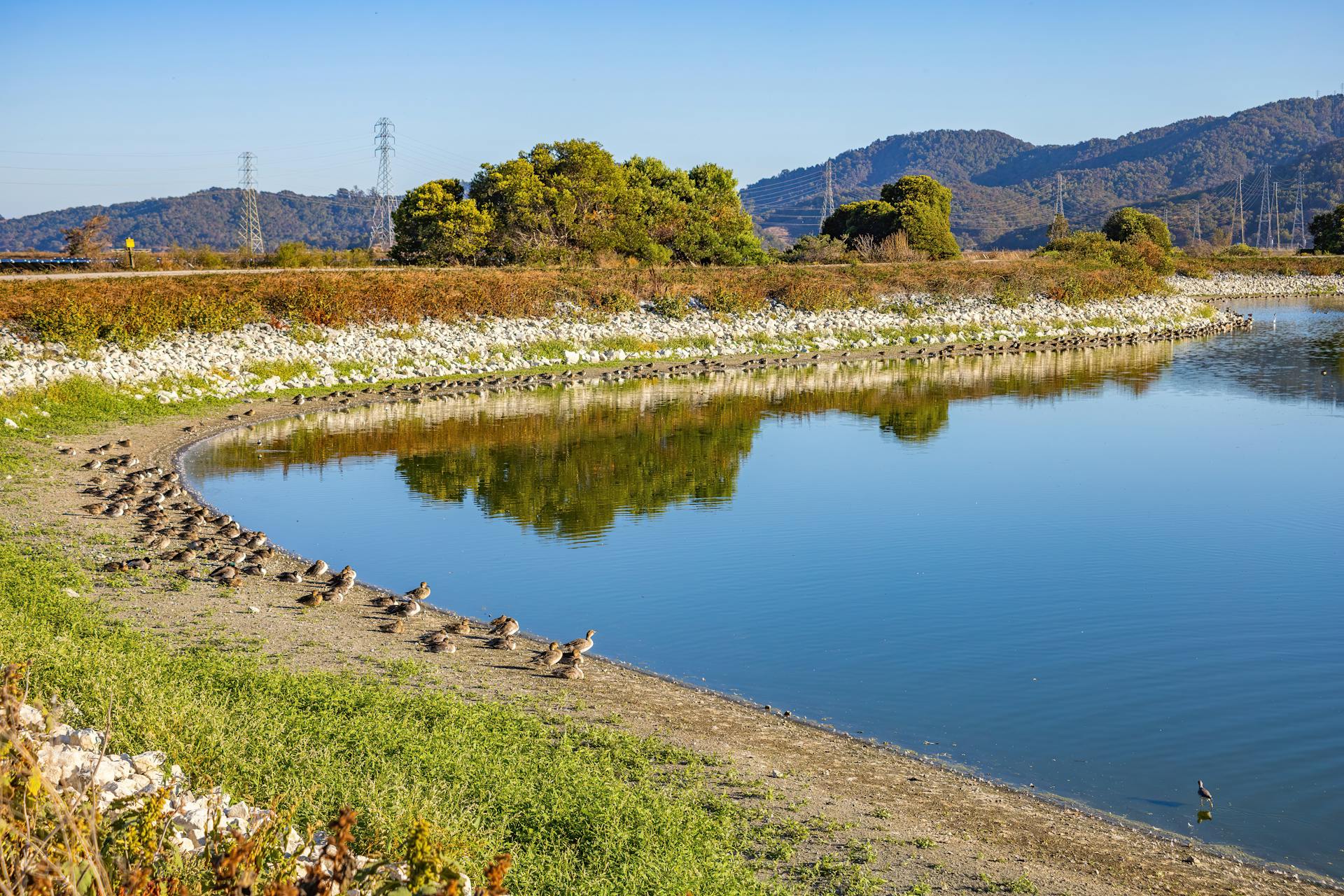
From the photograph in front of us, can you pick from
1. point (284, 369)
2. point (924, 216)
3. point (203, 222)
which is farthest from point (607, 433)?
point (203, 222)

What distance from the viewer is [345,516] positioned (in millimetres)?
15922

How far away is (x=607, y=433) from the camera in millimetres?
22734

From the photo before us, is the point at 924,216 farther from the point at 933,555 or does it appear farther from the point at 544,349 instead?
the point at 933,555

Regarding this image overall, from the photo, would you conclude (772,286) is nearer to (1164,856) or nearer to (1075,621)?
(1075,621)

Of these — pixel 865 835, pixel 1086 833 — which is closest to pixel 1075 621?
pixel 1086 833

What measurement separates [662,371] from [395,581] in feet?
67.7

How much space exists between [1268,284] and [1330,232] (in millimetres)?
14556

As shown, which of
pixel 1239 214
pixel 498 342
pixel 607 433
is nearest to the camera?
pixel 607 433

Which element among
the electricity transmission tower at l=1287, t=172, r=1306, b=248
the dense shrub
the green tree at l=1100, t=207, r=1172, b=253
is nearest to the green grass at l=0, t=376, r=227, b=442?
the dense shrub

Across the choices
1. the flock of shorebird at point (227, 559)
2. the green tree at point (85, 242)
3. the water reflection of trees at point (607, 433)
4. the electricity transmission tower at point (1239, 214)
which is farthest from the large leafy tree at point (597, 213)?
the electricity transmission tower at point (1239, 214)

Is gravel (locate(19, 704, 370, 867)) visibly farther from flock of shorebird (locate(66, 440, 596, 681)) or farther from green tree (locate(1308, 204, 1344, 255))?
green tree (locate(1308, 204, 1344, 255))

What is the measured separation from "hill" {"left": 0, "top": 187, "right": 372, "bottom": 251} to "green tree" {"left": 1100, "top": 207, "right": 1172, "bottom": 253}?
78454 millimetres

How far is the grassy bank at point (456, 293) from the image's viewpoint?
27.3m

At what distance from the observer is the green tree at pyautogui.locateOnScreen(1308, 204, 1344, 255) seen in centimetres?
8538
